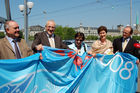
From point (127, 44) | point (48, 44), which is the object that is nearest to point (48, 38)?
point (48, 44)

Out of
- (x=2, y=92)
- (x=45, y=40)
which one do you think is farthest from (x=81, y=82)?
(x=2, y=92)

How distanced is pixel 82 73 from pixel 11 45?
152 cm

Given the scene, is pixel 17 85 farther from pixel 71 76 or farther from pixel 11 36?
pixel 71 76

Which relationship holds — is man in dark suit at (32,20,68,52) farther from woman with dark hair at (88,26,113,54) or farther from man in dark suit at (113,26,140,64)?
man in dark suit at (113,26,140,64)

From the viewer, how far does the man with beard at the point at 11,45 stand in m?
2.61

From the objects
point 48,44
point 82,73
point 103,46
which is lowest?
point 82,73

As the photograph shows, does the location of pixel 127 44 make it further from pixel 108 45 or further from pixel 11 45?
pixel 11 45

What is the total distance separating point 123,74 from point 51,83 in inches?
60.6

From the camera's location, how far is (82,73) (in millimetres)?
3303

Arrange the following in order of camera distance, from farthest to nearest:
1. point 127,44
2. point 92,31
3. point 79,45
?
point 92,31
point 79,45
point 127,44

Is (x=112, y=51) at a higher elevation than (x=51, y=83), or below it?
higher

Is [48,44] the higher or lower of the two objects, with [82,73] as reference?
higher

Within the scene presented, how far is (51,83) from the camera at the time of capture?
3145 mm

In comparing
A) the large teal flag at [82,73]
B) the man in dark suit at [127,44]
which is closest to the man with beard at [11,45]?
the large teal flag at [82,73]
